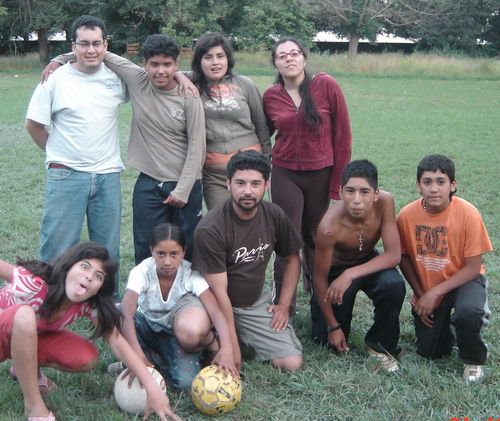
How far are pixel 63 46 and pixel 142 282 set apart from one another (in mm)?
35465

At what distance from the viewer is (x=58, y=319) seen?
10.7ft

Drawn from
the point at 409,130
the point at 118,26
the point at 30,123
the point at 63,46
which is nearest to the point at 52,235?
the point at 30,123

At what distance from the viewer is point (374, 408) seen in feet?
10.7

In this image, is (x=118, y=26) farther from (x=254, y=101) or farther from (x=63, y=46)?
(x=254, y=101)

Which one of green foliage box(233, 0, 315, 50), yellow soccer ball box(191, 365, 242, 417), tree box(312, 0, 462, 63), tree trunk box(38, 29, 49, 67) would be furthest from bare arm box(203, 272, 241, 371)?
tree box(312, 0, 462, 63)

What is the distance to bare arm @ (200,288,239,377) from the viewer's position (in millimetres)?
3365

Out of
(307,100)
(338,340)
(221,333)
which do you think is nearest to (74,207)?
(221,333)

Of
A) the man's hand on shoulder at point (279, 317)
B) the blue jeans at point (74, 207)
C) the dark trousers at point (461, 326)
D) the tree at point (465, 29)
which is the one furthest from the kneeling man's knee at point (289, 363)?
the tree at point (465, 29)

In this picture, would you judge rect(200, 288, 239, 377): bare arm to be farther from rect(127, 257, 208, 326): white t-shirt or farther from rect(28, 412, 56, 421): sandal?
rect(28, 412, 56, 421): sandal

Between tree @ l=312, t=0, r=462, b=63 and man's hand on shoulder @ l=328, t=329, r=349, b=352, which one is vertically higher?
tree @ l=312, t=0, r=462, b=63

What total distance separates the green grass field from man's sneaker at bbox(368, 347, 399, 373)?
50 mm

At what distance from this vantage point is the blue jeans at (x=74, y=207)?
4156 millimetres

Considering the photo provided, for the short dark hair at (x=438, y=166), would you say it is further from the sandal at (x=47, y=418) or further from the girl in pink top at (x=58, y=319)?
the sandal at (x=47, y=418)

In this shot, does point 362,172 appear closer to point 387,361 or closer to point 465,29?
point 387,361
